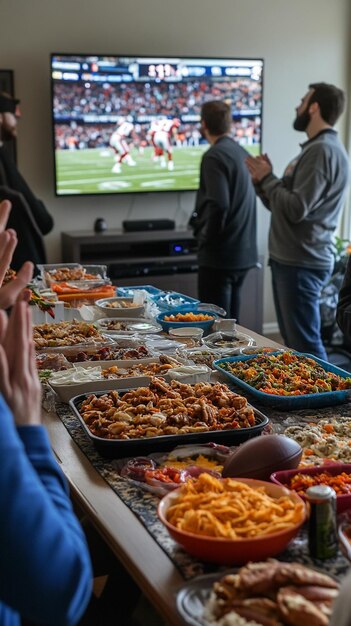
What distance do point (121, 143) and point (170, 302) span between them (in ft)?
8.35

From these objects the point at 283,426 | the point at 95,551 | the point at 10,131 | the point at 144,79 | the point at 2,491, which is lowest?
the point at 95,551

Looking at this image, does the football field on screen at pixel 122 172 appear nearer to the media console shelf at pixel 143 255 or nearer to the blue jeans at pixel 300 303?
the media console shelf at pixel 143 255

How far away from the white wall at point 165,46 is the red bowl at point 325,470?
417 cm

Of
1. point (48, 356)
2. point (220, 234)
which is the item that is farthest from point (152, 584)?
point (220, 234)

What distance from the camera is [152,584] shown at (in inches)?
52.0

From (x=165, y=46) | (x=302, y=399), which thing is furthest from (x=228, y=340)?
(x=165, y=46)

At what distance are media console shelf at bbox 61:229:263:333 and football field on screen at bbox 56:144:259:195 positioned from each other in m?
0.32

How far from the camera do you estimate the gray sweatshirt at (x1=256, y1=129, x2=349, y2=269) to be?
13.4 feet

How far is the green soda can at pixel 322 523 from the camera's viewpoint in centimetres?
138

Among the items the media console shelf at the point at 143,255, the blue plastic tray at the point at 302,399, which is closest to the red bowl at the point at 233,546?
the blue plastic tray at the point at 302,399

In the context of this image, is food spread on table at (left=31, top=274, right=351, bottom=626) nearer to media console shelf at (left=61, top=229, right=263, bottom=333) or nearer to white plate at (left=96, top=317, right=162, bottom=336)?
white plate at (left=96, top=317, right=162, bottom=336)

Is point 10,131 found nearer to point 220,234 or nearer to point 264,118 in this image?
point 220,234

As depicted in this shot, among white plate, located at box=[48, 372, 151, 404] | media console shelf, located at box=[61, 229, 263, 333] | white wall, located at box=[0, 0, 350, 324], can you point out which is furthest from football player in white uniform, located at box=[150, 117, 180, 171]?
white plate, located at box=[48, 372, 151, 404]

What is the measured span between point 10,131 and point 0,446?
3.92 m
